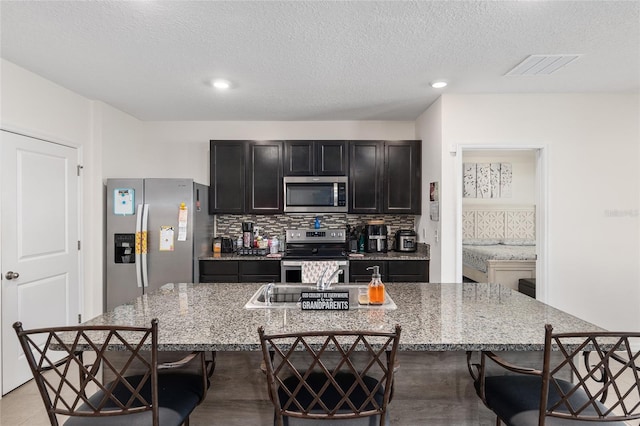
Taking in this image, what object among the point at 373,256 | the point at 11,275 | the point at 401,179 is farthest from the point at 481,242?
the point at 11,275

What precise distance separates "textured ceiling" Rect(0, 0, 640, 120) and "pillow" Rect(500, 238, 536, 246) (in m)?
3.38

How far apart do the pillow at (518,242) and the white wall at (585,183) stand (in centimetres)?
279

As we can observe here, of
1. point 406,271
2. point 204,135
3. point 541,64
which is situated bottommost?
point 406,271

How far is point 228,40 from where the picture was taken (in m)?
2.29

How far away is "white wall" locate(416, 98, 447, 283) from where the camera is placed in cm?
352

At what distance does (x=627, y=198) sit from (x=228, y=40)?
3.94 m

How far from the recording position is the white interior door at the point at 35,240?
2643 millimetres

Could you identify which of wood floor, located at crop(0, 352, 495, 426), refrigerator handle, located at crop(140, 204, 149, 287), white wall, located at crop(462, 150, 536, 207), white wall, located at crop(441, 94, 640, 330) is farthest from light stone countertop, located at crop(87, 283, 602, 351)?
white wall, located at crop(462, 150, 536, 207)

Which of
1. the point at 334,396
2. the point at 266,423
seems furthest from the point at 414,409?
the point at 266,423

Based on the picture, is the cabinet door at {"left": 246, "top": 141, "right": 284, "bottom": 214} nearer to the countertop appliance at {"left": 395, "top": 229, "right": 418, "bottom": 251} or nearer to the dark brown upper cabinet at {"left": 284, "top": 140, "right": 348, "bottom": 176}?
the dark brown upper cabinet at {"left": 284, "top": 140, "right": 348, "bottom": 176}

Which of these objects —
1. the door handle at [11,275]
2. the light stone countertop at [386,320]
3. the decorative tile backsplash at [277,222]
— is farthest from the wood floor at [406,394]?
the decorative tile backsplash at [277,222]

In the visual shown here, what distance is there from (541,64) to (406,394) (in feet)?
8.53

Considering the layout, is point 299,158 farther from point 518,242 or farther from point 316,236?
point 518,242

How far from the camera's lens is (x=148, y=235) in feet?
11.8
